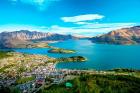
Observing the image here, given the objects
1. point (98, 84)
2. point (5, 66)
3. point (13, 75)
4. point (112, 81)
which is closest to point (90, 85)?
point (98, 84)

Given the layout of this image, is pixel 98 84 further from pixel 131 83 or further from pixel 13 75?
pixel 13 75

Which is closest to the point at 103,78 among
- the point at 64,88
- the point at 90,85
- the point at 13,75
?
the point at 90,85

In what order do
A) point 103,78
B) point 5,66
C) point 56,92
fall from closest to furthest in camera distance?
point 56,92, point 103,78, point 5,66

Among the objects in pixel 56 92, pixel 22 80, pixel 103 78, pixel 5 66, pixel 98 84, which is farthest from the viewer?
pixel 5 66

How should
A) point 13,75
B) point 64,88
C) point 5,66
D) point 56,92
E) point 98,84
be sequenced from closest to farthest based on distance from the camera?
point 56,92
point 64,88
point 98,84
point 13,75
point 5,66

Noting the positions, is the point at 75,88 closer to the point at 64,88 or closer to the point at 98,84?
the point at 64,88

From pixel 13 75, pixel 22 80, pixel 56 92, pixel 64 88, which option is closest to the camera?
pixel 56 92

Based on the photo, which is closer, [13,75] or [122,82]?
[122,82]

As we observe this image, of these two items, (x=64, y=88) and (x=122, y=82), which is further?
(x=122, y=82)
